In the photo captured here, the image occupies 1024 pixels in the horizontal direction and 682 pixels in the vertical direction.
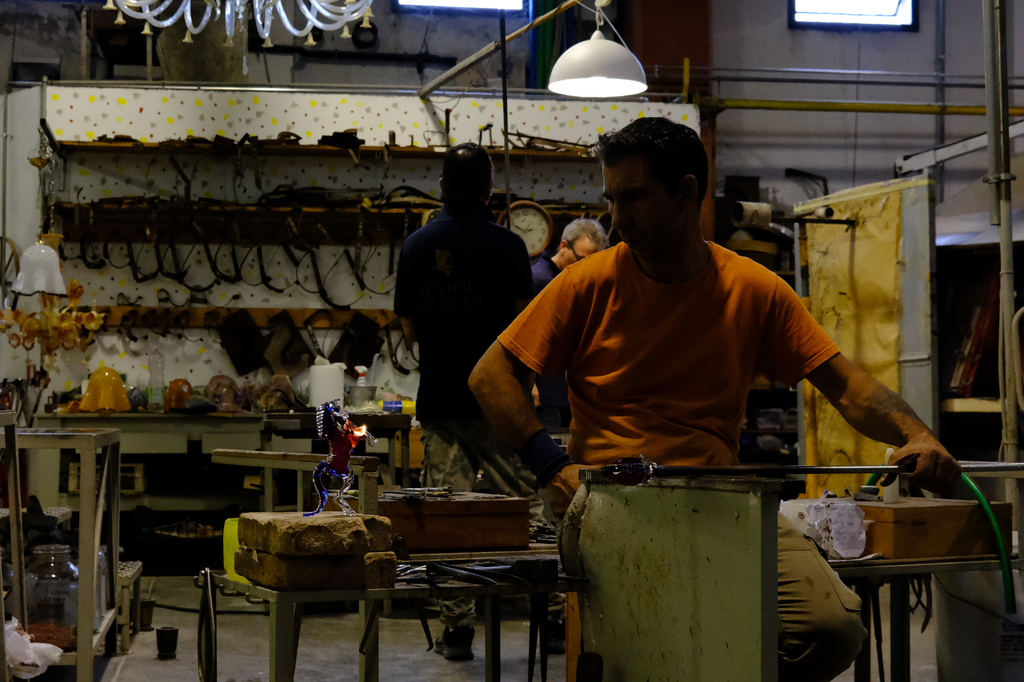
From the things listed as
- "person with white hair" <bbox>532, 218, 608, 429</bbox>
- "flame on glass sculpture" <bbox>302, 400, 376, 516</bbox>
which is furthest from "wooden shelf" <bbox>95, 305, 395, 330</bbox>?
"flame on glass sculpture" <bbox>302, 400, 376, 516</bbox>

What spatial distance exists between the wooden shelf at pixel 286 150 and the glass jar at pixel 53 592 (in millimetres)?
3302

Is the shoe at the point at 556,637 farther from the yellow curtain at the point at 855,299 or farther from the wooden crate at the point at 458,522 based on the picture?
the wooden crate at the point at 458,522

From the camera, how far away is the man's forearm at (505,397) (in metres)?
1.98

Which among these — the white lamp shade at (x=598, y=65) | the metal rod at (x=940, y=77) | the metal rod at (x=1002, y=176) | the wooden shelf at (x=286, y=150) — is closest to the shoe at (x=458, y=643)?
the metal rod at (x=1002, y=176)

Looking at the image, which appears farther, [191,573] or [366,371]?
[366,371]

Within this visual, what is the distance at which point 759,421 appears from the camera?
21.5ft

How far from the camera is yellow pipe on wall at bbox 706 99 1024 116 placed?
7.27 m

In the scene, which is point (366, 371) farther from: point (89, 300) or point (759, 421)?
point (759, 421)

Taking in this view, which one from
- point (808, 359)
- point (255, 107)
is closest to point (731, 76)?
point (255, 107)

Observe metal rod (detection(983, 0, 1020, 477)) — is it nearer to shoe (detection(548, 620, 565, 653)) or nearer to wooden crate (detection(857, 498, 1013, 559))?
wooden crate (detection(857, 498, 1013, 559))

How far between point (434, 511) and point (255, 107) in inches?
194

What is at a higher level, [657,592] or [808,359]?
[808,359]

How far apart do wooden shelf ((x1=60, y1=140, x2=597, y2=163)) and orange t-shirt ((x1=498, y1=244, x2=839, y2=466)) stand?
14.3 feet

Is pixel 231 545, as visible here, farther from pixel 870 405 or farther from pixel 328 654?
pixel 328 654
